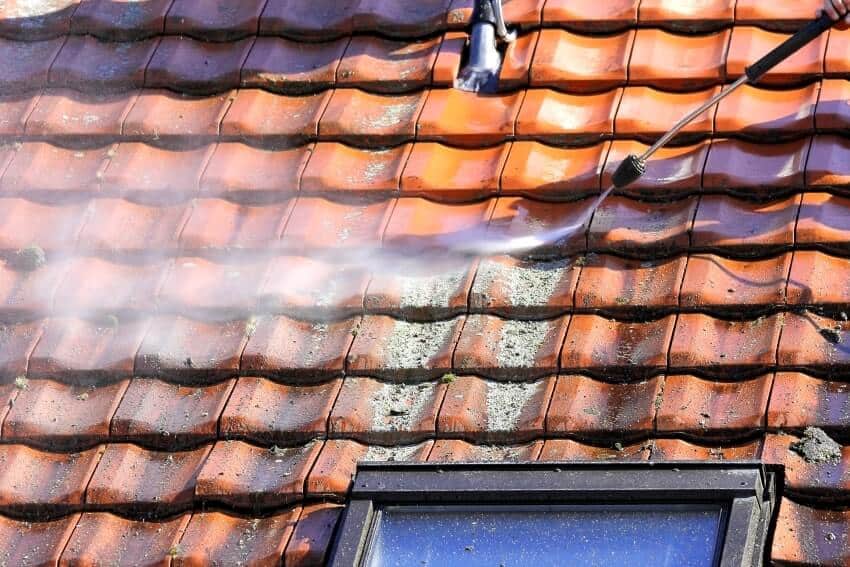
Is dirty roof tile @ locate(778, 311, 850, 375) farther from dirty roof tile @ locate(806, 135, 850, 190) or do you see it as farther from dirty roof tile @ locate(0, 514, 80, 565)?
dirty roof tile @ locate(0, 514, 80, 565)

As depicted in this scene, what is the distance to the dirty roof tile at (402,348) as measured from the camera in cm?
404

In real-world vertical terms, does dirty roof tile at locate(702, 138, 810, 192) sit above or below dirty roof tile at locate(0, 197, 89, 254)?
above

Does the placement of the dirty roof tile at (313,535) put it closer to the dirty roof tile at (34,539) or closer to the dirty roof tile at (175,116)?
the dirty roof tile at (34,539)

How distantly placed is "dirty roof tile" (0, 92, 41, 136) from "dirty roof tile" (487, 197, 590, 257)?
1727 mm

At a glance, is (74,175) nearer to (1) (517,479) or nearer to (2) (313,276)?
(2) (313,276)

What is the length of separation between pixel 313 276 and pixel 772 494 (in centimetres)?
155

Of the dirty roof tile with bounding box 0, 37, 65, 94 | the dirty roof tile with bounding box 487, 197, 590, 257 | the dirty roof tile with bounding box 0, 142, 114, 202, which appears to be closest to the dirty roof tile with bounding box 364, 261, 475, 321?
the dirty roof tile with bounding box 487, 197, 590, 257

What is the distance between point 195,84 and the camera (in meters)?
5.04

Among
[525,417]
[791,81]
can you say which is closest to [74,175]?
[525,417]

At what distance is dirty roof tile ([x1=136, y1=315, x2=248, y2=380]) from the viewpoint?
4168 millimetres

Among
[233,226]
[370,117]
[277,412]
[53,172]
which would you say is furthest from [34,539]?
[370,117]

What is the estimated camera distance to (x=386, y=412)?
13.0 ft

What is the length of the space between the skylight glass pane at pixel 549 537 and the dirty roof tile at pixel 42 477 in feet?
2.99

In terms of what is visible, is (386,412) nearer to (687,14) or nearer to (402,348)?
(402,348)
